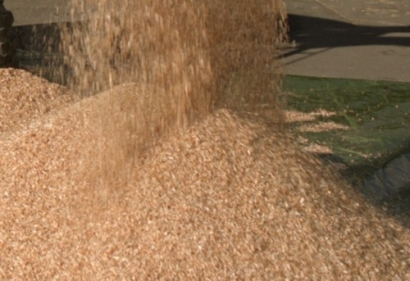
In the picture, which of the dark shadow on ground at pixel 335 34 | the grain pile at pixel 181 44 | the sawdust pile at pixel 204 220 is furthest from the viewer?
the dark shadow on ground at pixel 335 34

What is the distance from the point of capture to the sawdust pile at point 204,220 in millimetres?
3090

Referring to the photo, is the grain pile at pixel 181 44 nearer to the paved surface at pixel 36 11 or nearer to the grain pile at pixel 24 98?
the grain pile at pixel 24 98

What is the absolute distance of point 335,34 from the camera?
8836 millimetres

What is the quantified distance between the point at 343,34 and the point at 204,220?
609 cm

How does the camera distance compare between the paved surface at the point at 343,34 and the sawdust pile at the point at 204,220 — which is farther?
the paved surface at the point at 343,34

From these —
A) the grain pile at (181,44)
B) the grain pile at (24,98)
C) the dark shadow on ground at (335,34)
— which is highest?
the grain pile at (181,44)

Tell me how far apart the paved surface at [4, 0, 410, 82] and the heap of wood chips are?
3043mm

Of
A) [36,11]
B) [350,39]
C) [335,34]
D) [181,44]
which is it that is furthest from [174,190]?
[36,11]

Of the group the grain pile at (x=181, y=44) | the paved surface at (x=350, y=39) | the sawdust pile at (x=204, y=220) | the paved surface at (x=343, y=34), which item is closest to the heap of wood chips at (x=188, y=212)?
the sawdust pile at (x=204, y=220)

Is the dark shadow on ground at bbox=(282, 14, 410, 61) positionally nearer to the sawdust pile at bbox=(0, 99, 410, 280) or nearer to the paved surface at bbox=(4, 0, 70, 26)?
the paved surface at bbox=(4, 0, 70, 26)

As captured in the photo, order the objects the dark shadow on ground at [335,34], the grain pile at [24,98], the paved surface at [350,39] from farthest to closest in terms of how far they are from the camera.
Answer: the dark shadow on ground at [335,34]
the paved surface at [350,39]
the grain pile at [24,98]

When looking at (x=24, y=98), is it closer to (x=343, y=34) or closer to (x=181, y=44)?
(x=181, y=44)

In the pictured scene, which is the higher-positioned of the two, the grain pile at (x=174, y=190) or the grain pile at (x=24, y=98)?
the grain pile at (x=174, y=190)

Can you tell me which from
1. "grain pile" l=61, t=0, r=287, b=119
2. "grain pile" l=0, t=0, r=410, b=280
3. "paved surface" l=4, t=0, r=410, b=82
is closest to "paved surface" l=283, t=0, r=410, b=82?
"paved surface" l=4, t=0, r=410, b=82
